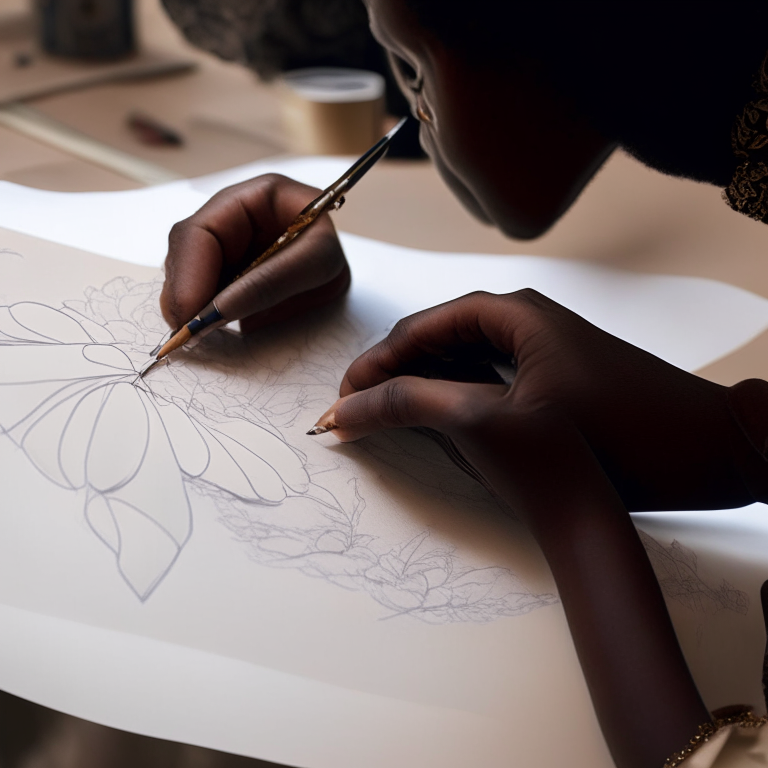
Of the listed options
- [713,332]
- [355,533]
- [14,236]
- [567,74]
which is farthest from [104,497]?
[713,332]

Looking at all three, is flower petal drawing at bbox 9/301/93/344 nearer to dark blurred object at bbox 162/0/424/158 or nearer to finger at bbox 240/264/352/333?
finger at bbox 240/264/352/333

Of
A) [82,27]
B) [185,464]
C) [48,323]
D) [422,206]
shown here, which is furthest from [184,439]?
[82,27]

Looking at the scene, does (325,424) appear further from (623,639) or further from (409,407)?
(623,639)

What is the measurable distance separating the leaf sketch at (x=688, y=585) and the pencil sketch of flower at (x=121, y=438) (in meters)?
0.21

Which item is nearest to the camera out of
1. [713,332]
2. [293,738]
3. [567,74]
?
[293,738]

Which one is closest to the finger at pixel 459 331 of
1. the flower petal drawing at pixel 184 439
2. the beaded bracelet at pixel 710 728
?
the flower petal drawing at pixel 184 439

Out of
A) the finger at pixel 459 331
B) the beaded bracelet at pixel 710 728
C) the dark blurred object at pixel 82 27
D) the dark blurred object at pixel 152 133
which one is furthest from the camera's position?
the dark blurred object at pixel 82 27

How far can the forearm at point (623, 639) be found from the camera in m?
0.38

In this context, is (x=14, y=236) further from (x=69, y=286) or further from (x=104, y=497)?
(x=104, y=497)

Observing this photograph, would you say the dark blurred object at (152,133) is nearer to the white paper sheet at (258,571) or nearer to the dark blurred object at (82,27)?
the dark blurred object at (82,27)

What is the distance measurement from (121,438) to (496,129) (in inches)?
12.0

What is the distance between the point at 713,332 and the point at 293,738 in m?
0.50

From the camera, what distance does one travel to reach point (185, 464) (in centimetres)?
46

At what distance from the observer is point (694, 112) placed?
1.62 feet
